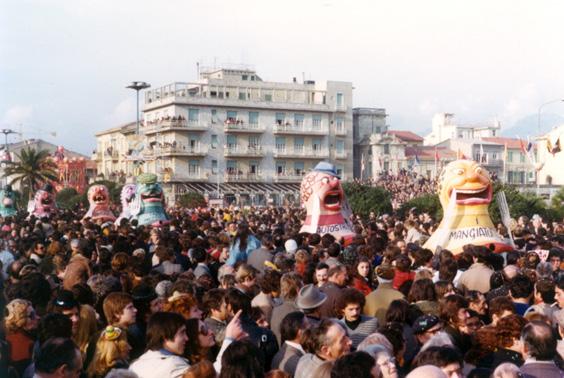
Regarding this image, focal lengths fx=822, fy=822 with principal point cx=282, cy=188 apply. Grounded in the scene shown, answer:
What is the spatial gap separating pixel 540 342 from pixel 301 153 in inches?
2640

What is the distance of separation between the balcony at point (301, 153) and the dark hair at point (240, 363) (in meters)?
66.1

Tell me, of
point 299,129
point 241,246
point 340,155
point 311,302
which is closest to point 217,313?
point 311,302

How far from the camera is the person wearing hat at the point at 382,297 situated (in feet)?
27.5

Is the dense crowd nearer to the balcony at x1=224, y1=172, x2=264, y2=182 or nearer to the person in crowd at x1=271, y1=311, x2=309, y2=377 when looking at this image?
the balcony at x1=224, y1=172, x2=264, y2=182

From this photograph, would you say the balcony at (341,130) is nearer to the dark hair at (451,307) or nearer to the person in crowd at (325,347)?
the dark hair at (451,307)

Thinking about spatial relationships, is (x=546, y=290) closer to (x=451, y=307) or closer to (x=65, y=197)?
(x=451, y=307)

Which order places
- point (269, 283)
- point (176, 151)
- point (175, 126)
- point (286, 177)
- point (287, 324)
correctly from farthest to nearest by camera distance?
point (286, 177)
point (175, 126)
point (176, 151)
point (269, 283)
point (287, 324)

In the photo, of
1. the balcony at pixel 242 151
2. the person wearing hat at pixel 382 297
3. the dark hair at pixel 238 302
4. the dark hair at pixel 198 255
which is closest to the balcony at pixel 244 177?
the balcony at pixel 242 151

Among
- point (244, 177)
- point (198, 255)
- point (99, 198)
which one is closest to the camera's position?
point (198, 255)

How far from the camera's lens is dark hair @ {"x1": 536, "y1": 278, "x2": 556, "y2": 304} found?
8.38 metres

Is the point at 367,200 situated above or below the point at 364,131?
below

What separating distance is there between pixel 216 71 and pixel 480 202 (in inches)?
2370

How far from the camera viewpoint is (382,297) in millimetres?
8516

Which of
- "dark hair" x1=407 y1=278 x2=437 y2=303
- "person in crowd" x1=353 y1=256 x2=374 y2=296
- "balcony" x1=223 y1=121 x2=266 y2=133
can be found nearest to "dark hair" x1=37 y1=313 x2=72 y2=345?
"dark hair" x1=407 y1=278 x2=437 y2=303
